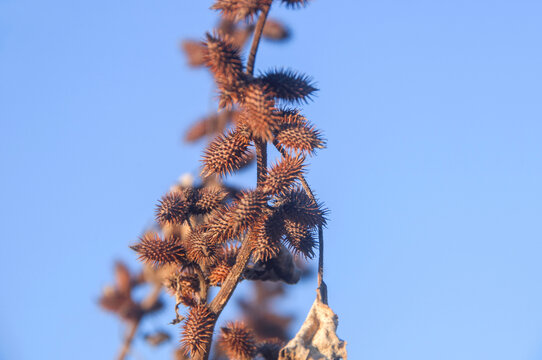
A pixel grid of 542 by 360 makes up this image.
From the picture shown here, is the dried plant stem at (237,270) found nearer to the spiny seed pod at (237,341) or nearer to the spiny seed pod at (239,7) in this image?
the spiny seed pod at (237,341)

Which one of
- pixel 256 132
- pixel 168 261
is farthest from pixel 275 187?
pixel 168 261

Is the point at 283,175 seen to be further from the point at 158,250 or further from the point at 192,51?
the point at 192,51

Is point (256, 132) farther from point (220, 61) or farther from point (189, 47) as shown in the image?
point (189, 47)

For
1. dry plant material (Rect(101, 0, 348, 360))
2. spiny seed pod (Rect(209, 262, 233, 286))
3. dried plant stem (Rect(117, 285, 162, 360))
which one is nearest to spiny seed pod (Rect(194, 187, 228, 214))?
dry plant material (Rect(101, 0, 348, 360))

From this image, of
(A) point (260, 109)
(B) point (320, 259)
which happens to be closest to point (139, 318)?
(B) point (320, 259)

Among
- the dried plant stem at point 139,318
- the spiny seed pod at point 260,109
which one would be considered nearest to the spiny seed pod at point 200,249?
the spiny seed pod at point 260,109

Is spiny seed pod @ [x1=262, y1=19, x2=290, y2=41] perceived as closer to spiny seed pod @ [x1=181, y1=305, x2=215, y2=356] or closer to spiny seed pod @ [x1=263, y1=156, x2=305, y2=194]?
spiny seed pod @ [x1=263, y1=156, x2=305, y2=194]
